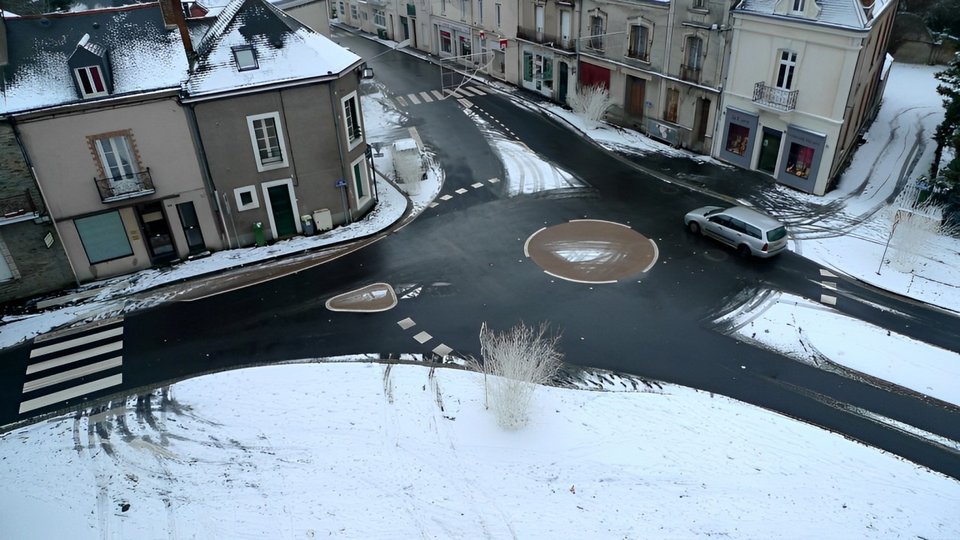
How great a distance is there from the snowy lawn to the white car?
9.81m

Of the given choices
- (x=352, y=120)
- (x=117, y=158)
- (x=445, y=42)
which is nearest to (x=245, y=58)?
(x=352, y=120)

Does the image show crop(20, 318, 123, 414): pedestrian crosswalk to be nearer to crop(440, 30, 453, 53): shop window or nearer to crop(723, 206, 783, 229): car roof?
crop(723, 206, 783, 229): car roof

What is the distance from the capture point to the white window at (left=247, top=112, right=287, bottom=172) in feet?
91.9

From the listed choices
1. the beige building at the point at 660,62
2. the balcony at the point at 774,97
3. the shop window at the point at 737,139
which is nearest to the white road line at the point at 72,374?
the beige building at the point at 660,62

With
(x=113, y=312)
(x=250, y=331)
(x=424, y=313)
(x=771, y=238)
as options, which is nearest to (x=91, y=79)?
(x=113, y=312)

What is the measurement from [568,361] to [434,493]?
7.43 m

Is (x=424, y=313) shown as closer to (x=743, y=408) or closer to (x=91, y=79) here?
(x=743, y=408)

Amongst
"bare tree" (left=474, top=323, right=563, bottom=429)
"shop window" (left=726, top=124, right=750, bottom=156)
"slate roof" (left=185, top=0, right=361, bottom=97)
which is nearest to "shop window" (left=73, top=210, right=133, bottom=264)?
"slate roof" (left=185, top=0, right=361, bottom=97)

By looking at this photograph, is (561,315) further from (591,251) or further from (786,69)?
(786,69)

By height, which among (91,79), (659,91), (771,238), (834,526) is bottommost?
(834,526)

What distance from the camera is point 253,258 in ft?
96.4

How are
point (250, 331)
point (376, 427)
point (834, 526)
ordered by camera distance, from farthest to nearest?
point (250, 331), point (376, 427), point (834, 526)

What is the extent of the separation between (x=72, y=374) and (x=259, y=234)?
1000 centimetres

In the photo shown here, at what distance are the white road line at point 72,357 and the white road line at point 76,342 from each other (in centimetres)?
59
